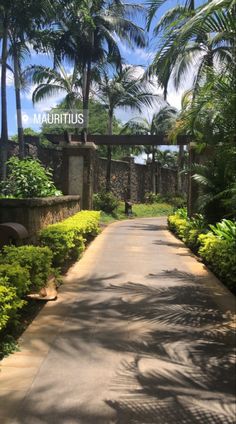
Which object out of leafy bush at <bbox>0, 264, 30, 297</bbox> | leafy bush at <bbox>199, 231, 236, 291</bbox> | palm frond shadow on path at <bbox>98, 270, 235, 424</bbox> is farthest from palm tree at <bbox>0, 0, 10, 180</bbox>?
leafy bush at <bbox>0, 264, 30, 297</bbox>

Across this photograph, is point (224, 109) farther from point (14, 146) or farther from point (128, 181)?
point (128, 181)

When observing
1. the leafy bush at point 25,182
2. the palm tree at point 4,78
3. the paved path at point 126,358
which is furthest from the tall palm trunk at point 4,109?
the paved path at point 126,358

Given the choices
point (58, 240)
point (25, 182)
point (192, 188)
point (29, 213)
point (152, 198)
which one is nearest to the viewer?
point (29, 213)

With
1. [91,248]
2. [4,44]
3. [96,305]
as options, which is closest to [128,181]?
[4,44]

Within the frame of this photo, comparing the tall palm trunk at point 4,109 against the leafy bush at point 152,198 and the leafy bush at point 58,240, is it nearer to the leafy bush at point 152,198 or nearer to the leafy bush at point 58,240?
the leafy bush at point 58,240

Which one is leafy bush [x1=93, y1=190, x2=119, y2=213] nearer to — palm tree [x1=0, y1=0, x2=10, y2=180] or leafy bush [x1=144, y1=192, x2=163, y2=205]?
palm tree [x1=0, y1=0, x2=10, y2=180]

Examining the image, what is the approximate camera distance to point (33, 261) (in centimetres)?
570

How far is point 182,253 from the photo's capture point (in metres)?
10.9

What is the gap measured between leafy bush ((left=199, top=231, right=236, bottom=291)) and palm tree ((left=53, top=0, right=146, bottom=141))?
1563 centimetres

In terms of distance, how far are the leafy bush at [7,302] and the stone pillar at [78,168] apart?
450 inches

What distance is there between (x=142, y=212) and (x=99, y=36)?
11148mm

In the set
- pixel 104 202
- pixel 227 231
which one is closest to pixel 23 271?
pixel 227 231

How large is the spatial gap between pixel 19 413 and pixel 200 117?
24.5 ft

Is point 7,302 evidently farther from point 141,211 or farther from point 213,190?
point 141,211
